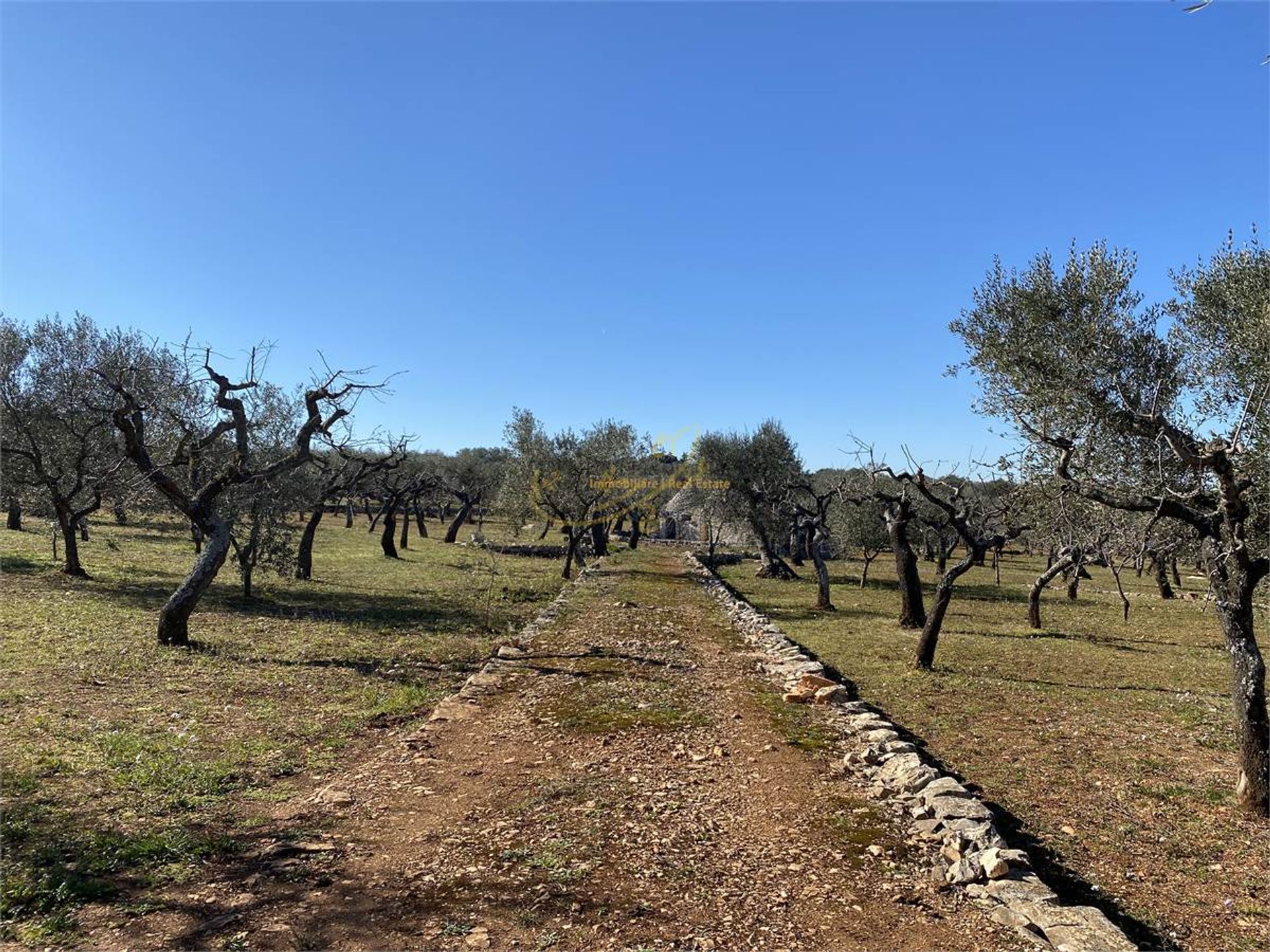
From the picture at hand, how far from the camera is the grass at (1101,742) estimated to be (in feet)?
22.2

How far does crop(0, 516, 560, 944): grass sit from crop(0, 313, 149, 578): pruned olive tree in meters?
2.66

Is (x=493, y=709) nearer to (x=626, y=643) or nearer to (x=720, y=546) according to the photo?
(x=626, y=643)

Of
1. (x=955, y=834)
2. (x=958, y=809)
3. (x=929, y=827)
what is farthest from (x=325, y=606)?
(x=955, y=834)

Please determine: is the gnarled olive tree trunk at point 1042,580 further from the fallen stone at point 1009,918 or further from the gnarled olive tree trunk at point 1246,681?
the fallen stone at point 1009,918

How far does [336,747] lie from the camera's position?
31.7 ft

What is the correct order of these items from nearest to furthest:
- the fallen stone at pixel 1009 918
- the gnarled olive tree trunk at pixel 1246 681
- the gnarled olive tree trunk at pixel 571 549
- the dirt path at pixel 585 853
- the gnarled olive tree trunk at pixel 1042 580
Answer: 1. the dirt path at pixel 585 853
2. the fallen stone at pixel 1009 918
3. the gnarled olive tree trunk at pixel 1246 681
4. the gnarled olive tree trunk at pixel 1042 580
5. the gnarled olive tree trunk at pixel 571 549

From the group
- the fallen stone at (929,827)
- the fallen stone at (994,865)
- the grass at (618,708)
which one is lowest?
the grass at (618,708)

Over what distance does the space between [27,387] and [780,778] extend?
28.0 m

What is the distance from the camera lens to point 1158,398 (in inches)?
441

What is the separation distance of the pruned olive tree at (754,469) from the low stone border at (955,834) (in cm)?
2777

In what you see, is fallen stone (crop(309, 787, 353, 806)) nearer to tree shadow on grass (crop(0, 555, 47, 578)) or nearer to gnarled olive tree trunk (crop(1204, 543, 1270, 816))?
gnarled olive tree trunk (crop(1204, 543, 1270, 816))

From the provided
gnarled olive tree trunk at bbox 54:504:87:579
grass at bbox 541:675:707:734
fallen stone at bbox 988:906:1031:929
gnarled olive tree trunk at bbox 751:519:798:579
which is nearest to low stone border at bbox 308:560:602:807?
grass at bbox 541:675:707:734

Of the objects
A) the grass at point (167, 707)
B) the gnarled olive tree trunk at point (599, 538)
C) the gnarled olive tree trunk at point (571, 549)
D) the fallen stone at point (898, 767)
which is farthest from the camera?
the gnarled olive tree trunk at point (599, 538)

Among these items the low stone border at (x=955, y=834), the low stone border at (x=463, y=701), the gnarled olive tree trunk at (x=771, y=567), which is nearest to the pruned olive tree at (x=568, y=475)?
the gnarled olive tree trunk at (x=771, y=567)
